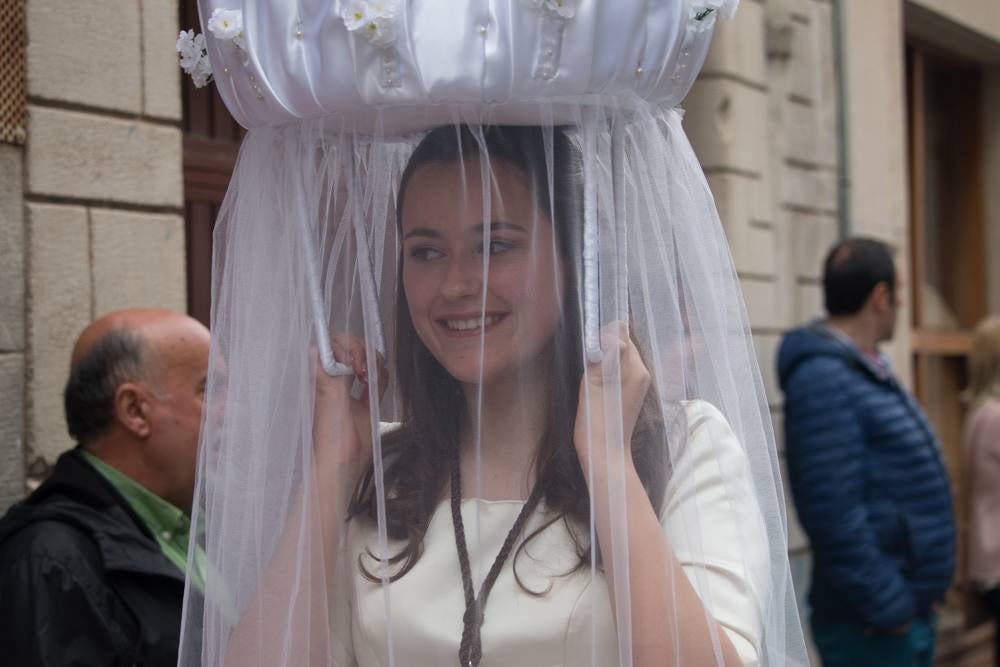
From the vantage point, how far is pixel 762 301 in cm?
684

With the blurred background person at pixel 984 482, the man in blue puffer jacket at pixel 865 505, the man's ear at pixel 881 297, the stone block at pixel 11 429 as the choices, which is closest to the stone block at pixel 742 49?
the blurred background person at pixel 984 482

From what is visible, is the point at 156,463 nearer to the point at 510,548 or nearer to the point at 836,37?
the point at 510,548

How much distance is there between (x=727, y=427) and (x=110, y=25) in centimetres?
253

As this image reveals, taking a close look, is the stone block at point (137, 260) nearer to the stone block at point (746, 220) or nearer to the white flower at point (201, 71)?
the white flower at point (201, 71)

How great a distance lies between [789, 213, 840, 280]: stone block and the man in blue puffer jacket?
268cm

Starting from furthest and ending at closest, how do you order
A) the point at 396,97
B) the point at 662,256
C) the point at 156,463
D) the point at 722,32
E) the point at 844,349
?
the point at 722,32, the point at 844,349, the point at 156,463, the point at 662,256, the point at 396,97

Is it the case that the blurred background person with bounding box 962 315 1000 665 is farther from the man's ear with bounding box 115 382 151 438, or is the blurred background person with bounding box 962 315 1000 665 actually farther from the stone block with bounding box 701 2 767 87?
the man's ear with bounding box 115 382 151 438

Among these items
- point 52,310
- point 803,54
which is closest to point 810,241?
point 803,54

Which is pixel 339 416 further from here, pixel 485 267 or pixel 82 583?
pixel 82 583

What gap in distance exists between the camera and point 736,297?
200 centimetres

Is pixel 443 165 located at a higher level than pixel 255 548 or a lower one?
higher

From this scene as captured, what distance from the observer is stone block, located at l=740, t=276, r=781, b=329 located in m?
6.73

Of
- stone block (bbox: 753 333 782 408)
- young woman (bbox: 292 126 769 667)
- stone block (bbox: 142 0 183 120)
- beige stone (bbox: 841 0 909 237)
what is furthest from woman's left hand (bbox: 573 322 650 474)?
beige stone (bbox: 841 0 909 237)

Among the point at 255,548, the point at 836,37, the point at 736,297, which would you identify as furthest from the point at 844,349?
the point at 836,37
